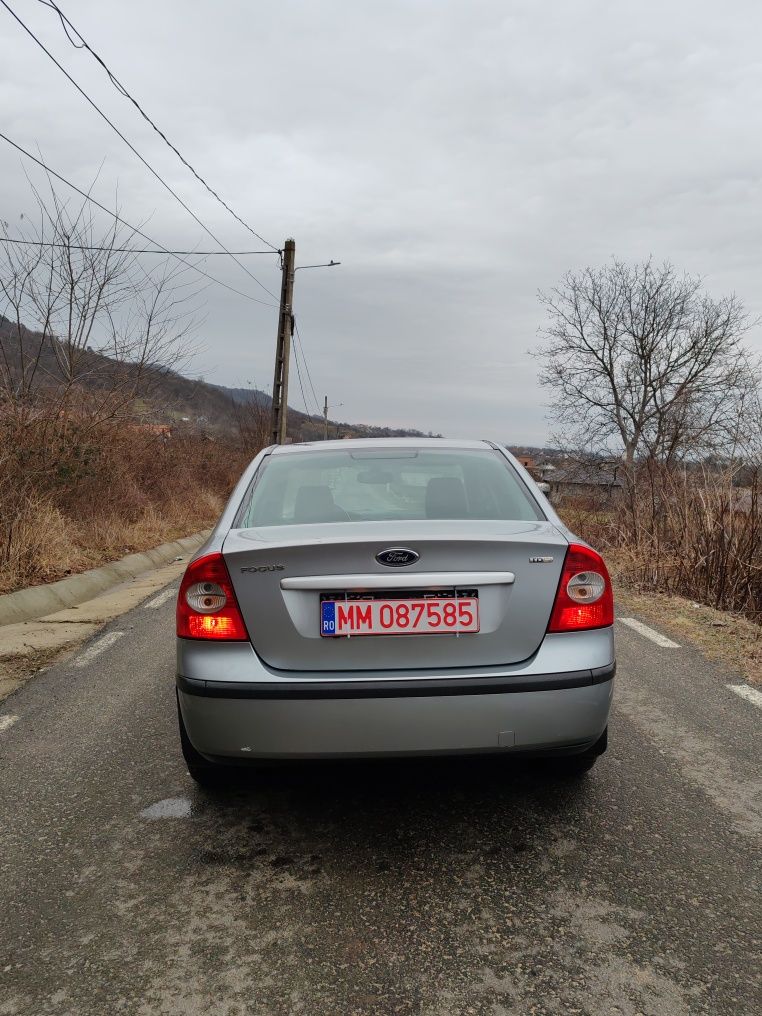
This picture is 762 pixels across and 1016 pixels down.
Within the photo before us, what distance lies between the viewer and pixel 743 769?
3.11 meters

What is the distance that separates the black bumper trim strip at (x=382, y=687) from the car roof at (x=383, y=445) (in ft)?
4.81

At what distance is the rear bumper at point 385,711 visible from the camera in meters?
2.25

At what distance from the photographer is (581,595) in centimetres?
245

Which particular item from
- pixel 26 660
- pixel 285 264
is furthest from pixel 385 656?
pixel 285 264

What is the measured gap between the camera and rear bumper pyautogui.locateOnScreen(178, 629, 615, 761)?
2.25 meters

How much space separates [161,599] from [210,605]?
5.06 meters

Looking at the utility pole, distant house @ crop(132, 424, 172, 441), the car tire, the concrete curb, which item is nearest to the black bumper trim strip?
the car tire

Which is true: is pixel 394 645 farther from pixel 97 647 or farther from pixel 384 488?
pixel 97 647

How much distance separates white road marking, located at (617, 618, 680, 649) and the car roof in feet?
8.84

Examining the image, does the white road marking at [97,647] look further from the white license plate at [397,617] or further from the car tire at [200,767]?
the white license plate at [397,617]

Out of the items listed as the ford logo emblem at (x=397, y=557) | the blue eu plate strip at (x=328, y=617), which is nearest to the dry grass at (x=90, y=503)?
the blue eu plate strip at (x=328, y=617)

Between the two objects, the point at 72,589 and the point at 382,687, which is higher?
the point at 382,687

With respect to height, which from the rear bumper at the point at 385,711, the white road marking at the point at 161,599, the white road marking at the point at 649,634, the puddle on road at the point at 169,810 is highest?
the rear bumper at the point at 385,711

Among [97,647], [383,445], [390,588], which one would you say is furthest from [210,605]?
[97,647]
